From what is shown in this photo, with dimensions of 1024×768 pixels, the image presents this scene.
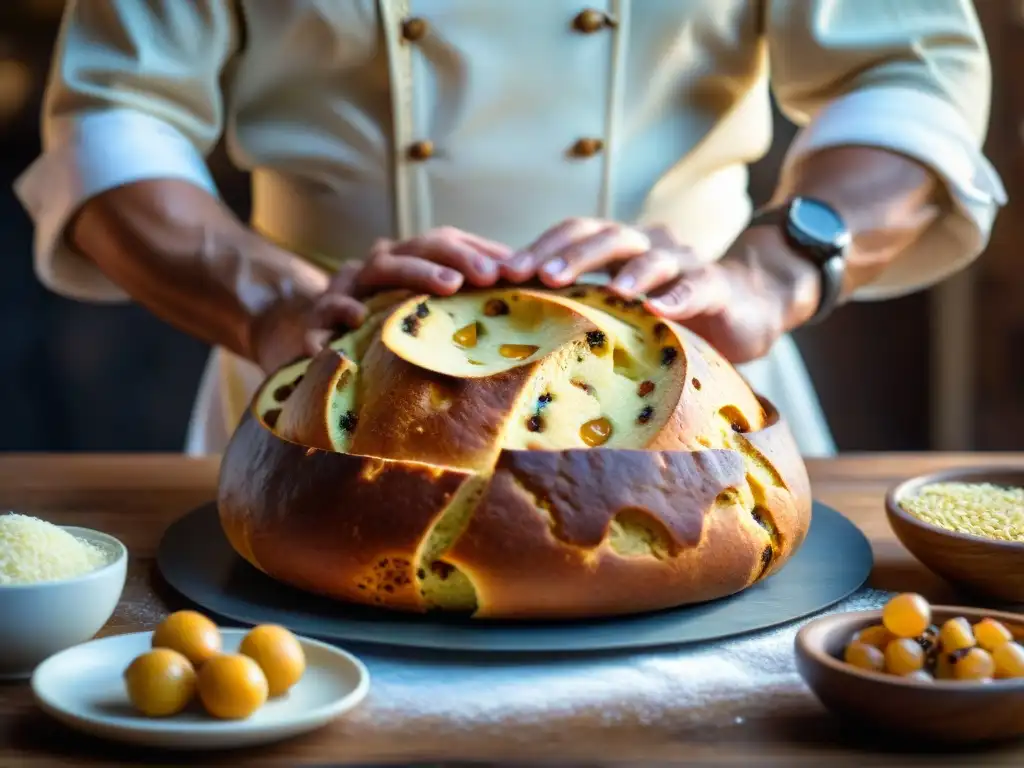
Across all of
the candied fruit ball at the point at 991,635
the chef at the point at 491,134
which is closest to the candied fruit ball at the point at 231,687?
the candied fruit ball at the point at 991,635

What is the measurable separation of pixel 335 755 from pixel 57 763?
17 centimetres

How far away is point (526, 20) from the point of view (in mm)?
1672

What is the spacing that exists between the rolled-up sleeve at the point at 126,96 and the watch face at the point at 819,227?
31.0 inches

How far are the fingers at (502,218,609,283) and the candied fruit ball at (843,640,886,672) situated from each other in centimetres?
56

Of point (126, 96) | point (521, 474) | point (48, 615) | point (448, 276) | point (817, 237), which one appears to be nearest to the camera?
point (48, 615)

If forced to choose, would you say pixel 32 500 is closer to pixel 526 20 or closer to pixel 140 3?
pixel 140 3

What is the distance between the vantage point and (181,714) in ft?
2.75

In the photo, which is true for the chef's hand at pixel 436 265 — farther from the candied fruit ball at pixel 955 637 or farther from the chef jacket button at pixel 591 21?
the candied fruit ball at pixel 955 637

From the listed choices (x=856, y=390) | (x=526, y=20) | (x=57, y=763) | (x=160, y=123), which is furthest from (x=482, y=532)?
(x=856, y=390)

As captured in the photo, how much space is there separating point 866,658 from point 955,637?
0.06 meters

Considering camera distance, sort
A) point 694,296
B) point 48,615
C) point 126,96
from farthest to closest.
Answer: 1. point 126,96
2. point 694,296
3. point 48,615

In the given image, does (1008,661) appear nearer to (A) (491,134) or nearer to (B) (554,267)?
(B) (554,267)

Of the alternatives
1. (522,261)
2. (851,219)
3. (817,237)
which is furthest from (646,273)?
(851,219)

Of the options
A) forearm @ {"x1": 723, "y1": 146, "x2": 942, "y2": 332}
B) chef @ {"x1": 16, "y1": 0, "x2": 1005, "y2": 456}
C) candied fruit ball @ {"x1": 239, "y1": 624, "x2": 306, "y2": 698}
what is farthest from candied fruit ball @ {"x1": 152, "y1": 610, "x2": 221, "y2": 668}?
forearm @ {"x1": 723, "y1": 146, "x2": 942, "y2": 332}
